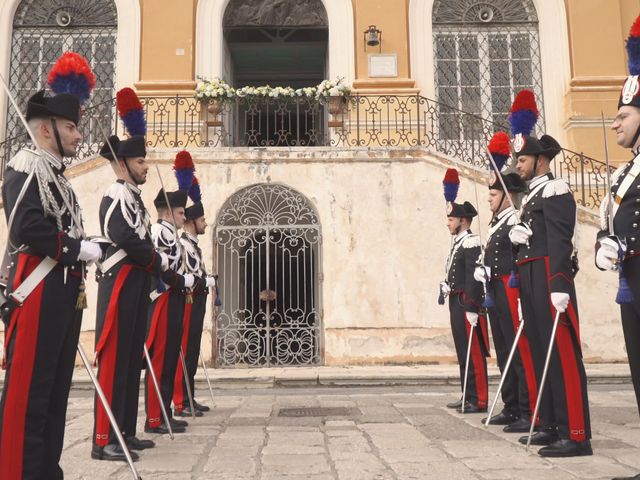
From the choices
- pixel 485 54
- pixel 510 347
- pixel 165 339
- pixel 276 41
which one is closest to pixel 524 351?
pixel 510 347

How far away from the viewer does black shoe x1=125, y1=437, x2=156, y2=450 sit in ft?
15.7

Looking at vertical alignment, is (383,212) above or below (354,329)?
above

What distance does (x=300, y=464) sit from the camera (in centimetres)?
418

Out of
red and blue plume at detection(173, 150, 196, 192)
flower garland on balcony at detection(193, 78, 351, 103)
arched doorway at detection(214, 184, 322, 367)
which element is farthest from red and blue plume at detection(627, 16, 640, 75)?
flower garland on balcony at detection(193, 78, 351, 103)

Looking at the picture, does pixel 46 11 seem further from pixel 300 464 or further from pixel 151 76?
pixel 300 464

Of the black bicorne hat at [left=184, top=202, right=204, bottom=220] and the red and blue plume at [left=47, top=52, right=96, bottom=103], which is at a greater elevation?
the red and blue plume at [left=47, top=52, right=96, bottom=103]

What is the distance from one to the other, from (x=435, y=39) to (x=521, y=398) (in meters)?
11.7

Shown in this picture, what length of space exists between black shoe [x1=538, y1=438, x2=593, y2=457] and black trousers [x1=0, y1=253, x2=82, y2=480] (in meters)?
3.02

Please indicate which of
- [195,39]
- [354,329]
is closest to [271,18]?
[195,39]

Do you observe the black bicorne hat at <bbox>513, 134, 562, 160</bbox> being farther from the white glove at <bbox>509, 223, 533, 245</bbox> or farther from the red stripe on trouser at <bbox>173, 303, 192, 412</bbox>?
the red stripe on trouser at <bbox>173, 303, 192, 412</bbox>

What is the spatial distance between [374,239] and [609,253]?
333 inches

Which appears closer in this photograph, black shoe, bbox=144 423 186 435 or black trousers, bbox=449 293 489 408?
black shoe, bbox=144 423 186 435

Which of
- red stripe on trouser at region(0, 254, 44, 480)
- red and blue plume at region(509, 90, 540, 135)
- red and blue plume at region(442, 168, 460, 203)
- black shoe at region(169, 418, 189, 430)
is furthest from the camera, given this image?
red and blue plume at region(442, 168, 460, 203)

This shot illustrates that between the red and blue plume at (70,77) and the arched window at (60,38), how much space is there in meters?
12.2
